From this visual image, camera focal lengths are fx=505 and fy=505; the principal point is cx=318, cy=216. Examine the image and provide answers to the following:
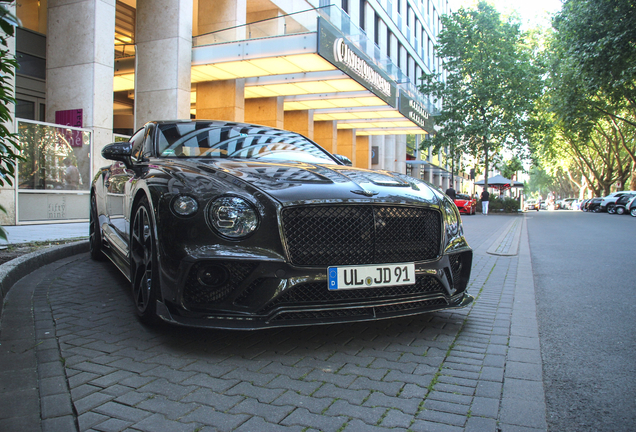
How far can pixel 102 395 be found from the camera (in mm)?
2242

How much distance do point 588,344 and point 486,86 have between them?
30.2m

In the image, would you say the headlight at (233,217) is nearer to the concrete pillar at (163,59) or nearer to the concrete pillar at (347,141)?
the concrete pillar at (163,59)

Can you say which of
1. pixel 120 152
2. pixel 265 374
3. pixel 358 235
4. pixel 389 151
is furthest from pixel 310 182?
pixel 389 151

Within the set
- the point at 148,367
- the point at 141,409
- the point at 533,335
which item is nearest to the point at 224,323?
the point at 148,367

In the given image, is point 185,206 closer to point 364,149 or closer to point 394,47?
point 364,149

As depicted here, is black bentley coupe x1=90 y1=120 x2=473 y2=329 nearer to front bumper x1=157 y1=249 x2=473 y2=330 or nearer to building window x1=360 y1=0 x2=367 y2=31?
front bumper x1=157 y1=249 x2=473 y2=330

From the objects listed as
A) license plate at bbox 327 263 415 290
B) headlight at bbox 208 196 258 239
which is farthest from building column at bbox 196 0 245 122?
license plate at bbox 327 263 415 290

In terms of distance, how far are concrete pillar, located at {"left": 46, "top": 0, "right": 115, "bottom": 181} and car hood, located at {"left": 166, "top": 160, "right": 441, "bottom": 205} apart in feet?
30.6

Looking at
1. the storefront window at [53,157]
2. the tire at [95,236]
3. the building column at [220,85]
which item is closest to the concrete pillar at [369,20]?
the building column at [220,85]

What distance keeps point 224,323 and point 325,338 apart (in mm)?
744

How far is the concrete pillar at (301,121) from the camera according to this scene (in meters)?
22.5

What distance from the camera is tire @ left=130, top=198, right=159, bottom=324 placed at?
3000 millimetres

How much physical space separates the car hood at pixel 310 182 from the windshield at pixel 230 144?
0.46 meters

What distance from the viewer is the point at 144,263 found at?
3.22 meters
